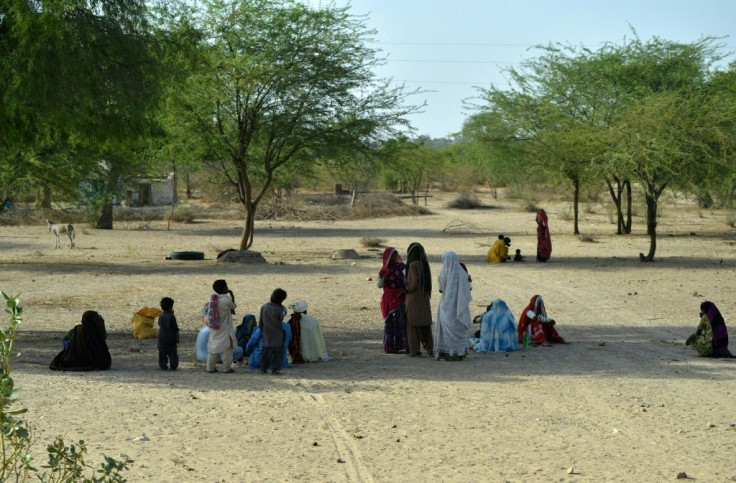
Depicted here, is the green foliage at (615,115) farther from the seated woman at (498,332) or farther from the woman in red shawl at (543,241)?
the seated woman at (498,332)

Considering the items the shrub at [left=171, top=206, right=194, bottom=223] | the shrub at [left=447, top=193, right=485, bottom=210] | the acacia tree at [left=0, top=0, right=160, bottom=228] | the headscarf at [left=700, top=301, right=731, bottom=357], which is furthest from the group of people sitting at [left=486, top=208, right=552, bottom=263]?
the shrub at [left=447, top=193, right=485, bottom=210]

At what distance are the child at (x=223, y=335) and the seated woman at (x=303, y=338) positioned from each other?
91 cm

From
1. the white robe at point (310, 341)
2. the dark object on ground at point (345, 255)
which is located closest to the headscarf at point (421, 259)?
the white robe at point (310, 341)

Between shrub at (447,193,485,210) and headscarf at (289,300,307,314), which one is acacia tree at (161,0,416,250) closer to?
headscarf at (289,300,307,314)

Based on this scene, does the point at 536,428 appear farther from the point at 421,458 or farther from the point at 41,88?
the point at 41,88

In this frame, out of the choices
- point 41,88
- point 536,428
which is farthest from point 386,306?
point 41,88

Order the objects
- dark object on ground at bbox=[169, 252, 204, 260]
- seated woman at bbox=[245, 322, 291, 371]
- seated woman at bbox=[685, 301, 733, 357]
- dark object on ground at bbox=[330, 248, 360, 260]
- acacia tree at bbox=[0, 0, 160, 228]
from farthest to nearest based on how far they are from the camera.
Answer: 1. dark object on ground at bbox=[330, 248, 360, 260]
2. dark object on ground at bbox=[169, 252, 204, 260]
3. acacia tree at bbox=[0, 0, 160, 228]
4. seated woman at bbox=[685, 301, 733, 357]
5. seated woman at bbox=[245, 322, 291, 371]

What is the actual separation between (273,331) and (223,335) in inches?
24.5

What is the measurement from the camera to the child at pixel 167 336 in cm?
1109

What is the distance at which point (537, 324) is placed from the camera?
13.3 m

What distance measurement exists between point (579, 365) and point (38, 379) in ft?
21.1

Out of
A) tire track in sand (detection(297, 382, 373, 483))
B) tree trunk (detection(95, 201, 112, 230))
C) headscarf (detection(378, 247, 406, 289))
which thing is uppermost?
tree trunk (detection(95, 201, 112, 230))

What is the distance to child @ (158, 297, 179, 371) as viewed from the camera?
11.1 m

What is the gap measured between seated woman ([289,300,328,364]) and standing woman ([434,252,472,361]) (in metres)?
1.58
